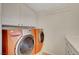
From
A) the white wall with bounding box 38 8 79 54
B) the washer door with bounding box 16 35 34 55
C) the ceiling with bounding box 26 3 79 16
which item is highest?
the ceiling with bounding box 26 3 79 16

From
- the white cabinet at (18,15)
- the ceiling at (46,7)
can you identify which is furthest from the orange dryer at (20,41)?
the ceiling at (46,7)

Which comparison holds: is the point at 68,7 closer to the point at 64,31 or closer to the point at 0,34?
the point at 64,31

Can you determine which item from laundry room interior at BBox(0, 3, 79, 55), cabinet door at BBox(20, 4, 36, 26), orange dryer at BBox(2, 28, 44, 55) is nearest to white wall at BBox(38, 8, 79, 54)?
laundry room interior at BBox(0, 3, 79, 55)

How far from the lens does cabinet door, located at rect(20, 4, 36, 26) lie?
2.51m

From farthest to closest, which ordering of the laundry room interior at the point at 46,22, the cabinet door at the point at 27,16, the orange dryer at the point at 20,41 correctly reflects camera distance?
1. the cabinet door at the point at 27,16
2. the laundry room interior at the point at 46,22
3. the orange dryer at the point at 20,41

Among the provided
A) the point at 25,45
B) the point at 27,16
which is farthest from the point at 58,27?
the point at 25,45

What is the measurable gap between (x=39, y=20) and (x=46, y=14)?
16 centimetres

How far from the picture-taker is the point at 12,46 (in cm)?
210

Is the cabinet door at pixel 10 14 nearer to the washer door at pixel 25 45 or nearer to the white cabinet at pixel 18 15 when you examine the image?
the white cabinet at pixel 18 15

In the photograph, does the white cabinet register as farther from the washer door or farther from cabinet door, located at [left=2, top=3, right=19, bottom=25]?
the washer door

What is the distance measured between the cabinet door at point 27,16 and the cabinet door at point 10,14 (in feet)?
0.27

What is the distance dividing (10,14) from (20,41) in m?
0.56

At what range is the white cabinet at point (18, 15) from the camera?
95.9 inches

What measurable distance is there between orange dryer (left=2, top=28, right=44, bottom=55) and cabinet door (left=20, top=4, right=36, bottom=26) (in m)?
0.26
